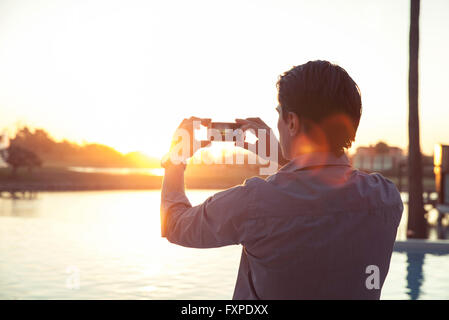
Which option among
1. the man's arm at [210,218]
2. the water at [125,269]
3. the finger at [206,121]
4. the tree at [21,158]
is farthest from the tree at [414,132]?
the tree at [21,158]

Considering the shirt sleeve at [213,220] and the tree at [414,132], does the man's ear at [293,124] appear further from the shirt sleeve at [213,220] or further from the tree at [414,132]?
the tree at [414,132]

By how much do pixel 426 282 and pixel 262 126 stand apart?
789 centimetres

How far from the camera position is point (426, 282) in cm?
884

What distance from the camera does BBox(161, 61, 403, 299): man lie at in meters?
1.34

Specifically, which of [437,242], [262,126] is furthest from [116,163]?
[262,126]

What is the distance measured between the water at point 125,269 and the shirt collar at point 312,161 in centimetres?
622

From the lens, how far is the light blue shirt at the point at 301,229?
1.34m

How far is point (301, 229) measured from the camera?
1.34 meters

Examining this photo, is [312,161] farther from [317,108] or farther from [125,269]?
[125,269]

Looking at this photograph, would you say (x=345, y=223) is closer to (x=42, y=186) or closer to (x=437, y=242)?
(x=437, y=242)

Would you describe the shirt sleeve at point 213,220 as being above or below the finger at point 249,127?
below

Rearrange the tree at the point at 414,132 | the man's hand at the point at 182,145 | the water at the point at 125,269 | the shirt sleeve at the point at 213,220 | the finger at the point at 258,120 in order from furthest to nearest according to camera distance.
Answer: the tree at the point at 414,132 < the water at the point at 125,269 < the finger at the point at 258,120 < the man's hand at the point at 182,145 < the shirt sleeve at the point at 213,220

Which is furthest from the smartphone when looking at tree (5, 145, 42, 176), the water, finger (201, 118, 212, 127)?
tree (5, 145, 42, 176)

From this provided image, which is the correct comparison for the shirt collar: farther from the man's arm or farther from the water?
the water
